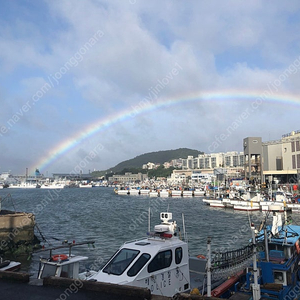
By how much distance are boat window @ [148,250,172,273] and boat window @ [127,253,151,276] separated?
186 millimetres

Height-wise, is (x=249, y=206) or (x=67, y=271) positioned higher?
(x=67, y=271)

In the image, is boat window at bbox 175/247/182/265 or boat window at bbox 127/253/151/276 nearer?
boat window at bbox 127/253/151/276

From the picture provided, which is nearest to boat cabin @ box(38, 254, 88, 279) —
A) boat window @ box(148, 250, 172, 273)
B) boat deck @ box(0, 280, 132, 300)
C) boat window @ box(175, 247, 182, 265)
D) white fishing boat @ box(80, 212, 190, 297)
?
white fishing boat @ box(80, 212, 190, 297)

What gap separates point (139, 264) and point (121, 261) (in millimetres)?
640

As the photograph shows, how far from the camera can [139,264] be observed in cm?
809

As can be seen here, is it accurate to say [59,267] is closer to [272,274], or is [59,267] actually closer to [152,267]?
[152,267]

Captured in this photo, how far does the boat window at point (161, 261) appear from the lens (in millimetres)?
8195

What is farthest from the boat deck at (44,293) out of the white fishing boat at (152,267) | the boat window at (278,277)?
the boat window at (278,277)

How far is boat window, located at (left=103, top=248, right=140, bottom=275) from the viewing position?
8234mm

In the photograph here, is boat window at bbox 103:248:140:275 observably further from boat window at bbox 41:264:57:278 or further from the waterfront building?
the waterfront building

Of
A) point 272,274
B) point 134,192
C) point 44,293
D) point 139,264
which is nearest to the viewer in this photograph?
point 44,293

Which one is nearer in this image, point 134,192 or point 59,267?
point 59,267

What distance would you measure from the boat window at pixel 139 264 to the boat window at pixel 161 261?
19 cm

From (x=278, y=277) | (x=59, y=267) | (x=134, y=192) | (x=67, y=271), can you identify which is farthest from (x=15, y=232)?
(x=134, y=192)
